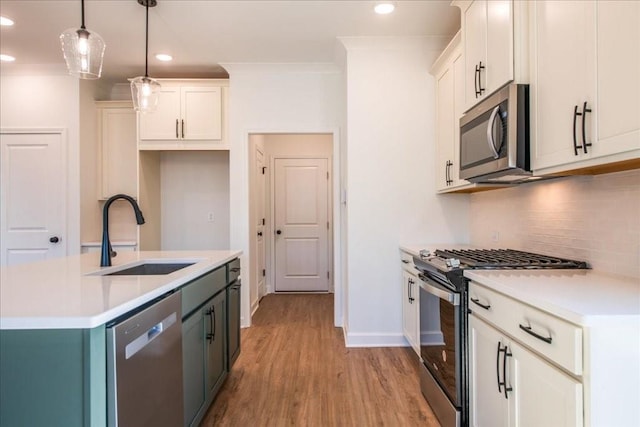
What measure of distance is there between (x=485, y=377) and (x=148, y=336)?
1.41 meters

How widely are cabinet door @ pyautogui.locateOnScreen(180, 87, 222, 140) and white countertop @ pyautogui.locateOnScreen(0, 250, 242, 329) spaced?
2.07 m

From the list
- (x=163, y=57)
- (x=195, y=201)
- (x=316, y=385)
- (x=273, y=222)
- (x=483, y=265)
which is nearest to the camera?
(x=483, y=265)

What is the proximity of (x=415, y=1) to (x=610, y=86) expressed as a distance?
70.3 inches

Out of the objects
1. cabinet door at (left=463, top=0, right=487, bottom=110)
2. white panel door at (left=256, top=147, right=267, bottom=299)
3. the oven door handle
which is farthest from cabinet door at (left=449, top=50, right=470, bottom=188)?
white panel door at (left=256, top=147, right=267, bottom=299)

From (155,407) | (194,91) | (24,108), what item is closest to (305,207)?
(194,91)

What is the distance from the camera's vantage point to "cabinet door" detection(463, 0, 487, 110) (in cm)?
208

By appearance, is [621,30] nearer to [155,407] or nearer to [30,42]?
[155,407]

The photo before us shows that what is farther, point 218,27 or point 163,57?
point 163,57

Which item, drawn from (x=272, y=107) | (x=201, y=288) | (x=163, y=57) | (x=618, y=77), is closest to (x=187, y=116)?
(x=163, y=57)

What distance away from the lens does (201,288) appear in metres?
1.92

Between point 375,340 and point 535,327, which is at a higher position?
point 535,327

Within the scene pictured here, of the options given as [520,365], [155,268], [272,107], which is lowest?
[520,365]

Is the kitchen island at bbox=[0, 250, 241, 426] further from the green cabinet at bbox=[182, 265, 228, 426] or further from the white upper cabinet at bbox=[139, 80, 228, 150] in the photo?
the white upper cabinet at bbox=[139, 80, 228, 150]

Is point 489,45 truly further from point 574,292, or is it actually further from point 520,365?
point 520,365
